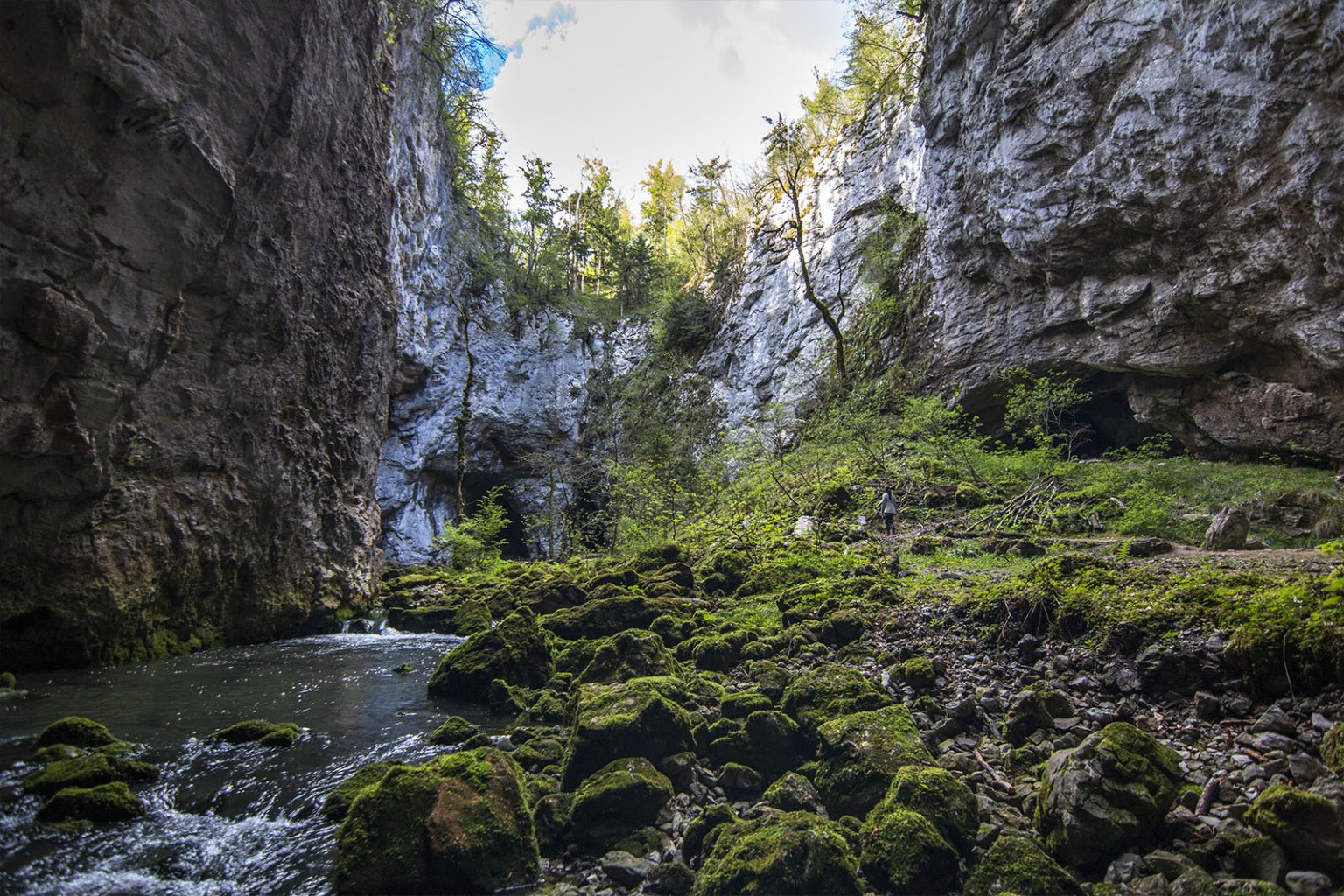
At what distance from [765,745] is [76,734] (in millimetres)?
5754

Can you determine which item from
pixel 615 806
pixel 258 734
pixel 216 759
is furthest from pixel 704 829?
pixel 258 734

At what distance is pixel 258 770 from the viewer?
16.4 feet

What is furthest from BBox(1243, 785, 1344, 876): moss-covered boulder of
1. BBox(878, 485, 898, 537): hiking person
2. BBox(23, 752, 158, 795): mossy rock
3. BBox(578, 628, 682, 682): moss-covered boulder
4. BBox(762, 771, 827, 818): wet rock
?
BBox(878, 485, 898, 537): hiking person

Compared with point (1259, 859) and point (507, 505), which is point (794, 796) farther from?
Result: point (507, 505)

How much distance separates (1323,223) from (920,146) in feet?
46.1

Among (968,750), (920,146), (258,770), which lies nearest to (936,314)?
(920,146)

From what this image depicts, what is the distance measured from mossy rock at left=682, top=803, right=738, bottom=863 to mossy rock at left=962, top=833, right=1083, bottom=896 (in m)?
1.37

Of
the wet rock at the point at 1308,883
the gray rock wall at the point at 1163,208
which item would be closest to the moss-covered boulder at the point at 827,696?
the wet rock at the point at 1308,883

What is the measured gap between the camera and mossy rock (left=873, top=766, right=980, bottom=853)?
346cm

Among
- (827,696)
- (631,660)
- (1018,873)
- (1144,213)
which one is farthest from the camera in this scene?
(1144,213)

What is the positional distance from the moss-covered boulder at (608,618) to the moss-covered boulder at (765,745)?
377cm

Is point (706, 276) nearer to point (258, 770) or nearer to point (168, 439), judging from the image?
point (168, 439)

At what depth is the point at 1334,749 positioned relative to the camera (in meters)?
3.24

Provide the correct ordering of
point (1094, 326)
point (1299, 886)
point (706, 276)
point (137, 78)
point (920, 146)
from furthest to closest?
point (706, 276) < point (920, 146) < point (1094, 326) < point (137, 78) < point (1299, 886)
